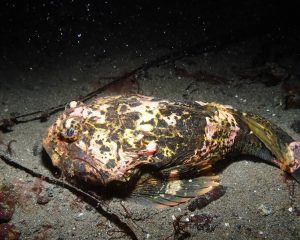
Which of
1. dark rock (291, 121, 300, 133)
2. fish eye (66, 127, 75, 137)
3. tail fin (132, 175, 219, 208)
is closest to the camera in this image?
fish eye (66, 127, 75, 137)

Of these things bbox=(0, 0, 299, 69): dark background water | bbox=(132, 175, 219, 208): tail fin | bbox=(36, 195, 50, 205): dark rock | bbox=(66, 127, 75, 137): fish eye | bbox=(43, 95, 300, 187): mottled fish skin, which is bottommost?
bbox=(132, 175, 219, 208): tail fin

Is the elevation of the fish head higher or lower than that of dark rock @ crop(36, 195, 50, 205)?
higher

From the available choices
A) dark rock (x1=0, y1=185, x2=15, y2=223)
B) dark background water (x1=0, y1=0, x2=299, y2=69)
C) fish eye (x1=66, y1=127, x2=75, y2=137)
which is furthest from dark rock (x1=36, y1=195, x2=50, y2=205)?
dark background water (x1=0, y1=0, x2=299, y2=69)

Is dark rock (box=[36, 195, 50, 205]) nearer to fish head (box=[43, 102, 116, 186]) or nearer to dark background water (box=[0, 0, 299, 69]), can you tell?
fish head (box=[43, 102, 116, 186])

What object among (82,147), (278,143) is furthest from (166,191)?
(278,143)

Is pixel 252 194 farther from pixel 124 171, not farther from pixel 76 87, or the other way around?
pixel 76 87

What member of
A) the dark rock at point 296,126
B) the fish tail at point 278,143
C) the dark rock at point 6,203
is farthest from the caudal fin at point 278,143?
the dark rock at point 6,203
